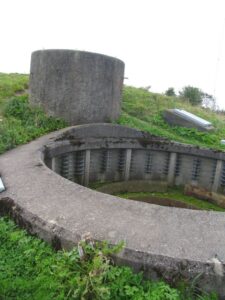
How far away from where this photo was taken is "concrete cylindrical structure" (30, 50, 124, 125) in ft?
27.9

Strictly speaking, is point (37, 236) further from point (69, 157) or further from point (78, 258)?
point (69, 157)

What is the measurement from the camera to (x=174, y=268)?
2887mm

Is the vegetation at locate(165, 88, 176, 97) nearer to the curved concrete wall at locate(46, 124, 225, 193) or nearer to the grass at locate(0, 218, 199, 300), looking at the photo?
the curved concrete wall at locate(46, 124, 225, 193)

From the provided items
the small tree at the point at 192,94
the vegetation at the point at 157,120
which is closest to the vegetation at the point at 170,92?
the small tree at the point at 192,94

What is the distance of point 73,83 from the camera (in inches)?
337

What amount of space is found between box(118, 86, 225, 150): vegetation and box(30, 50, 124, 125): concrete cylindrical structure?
1.38 metres

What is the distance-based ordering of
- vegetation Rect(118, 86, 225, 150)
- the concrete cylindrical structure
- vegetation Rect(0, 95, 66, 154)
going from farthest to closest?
1. vegetation Rect(118, 86, 225, 150)
2. the concrete cylindrical structure
3. vegetation Rect(0, 95, 66, 154)

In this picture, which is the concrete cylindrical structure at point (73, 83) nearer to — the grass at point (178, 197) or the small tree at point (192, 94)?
the grass at point (178, 197)

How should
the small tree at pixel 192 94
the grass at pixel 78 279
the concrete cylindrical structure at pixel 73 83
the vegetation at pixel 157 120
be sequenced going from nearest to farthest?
the grass at pixel 78 279, the concrete cylindrical structure at pixel 73 83, the vegetation at pixel 157 120, the small tree at pixel 192 94

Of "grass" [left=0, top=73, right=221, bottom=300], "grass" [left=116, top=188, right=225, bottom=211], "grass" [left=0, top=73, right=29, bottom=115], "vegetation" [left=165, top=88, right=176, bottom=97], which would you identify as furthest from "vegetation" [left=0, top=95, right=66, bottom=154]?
"vegetation" [left=165, top=88, right=176, bottom=97]

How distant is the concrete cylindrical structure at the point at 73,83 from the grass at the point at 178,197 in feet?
8.61

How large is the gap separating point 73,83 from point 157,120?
424 cm

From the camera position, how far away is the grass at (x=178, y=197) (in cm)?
917

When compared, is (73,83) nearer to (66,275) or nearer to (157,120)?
(157,120)
